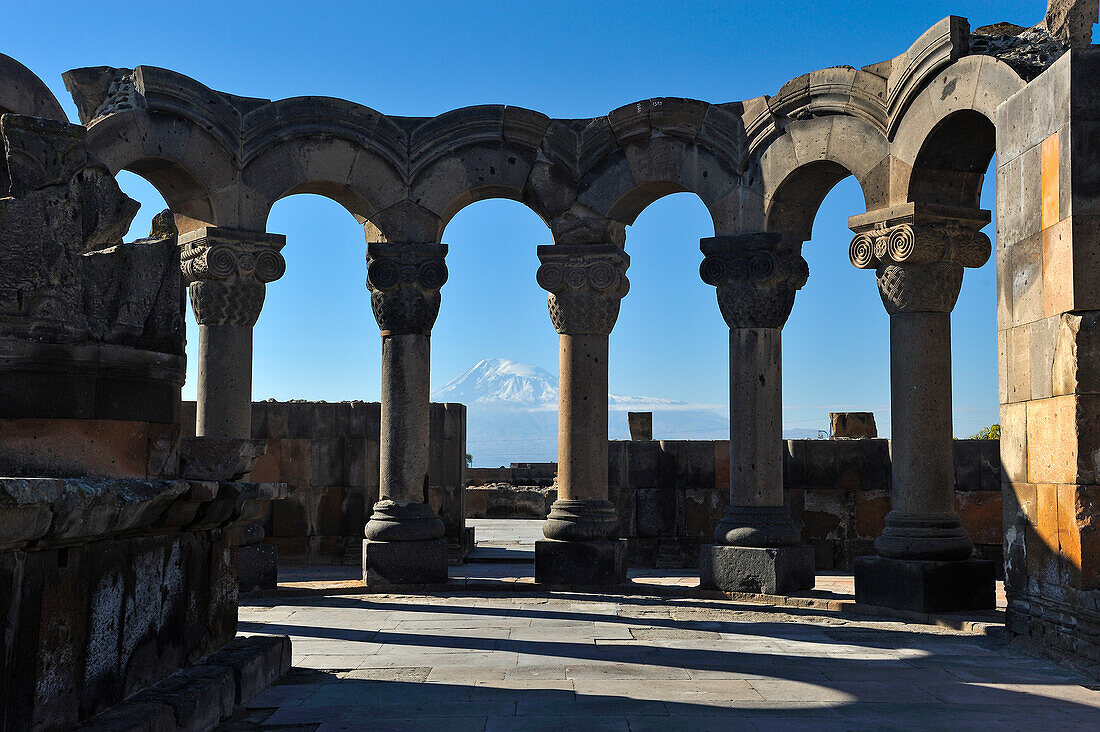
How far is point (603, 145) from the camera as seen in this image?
1136 cm

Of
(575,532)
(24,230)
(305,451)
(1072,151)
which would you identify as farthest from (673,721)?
(305,451)

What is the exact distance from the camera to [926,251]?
9.48 meters

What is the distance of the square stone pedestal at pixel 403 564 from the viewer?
10938 millimetres

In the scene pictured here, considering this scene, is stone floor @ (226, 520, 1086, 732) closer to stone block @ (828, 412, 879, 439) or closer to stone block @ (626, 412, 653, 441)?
stone block @ (828, 412, 879, 439)

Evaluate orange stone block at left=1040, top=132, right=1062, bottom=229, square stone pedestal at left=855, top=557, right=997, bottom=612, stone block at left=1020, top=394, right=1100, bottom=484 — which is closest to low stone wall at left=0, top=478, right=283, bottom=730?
stone block at left=1020, top=394, right=1100, bottom=484

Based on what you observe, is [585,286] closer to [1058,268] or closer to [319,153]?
[319,153]

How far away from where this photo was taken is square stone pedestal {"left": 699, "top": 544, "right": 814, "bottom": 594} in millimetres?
10188

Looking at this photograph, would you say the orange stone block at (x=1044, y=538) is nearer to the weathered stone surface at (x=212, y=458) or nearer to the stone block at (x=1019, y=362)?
the stone block at (x=1019, y=362)

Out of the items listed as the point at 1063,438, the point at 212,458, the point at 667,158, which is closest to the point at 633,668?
the point at 212,458

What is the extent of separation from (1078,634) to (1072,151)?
10.3 ft

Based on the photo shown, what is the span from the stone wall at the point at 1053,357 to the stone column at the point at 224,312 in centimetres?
718

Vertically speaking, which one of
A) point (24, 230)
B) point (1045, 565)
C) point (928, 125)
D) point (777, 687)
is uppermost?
point (928, 125)

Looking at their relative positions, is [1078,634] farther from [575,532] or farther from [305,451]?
[305,451]

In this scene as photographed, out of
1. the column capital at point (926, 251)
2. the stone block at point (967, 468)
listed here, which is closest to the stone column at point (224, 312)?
the column capital at point (926, 251)
